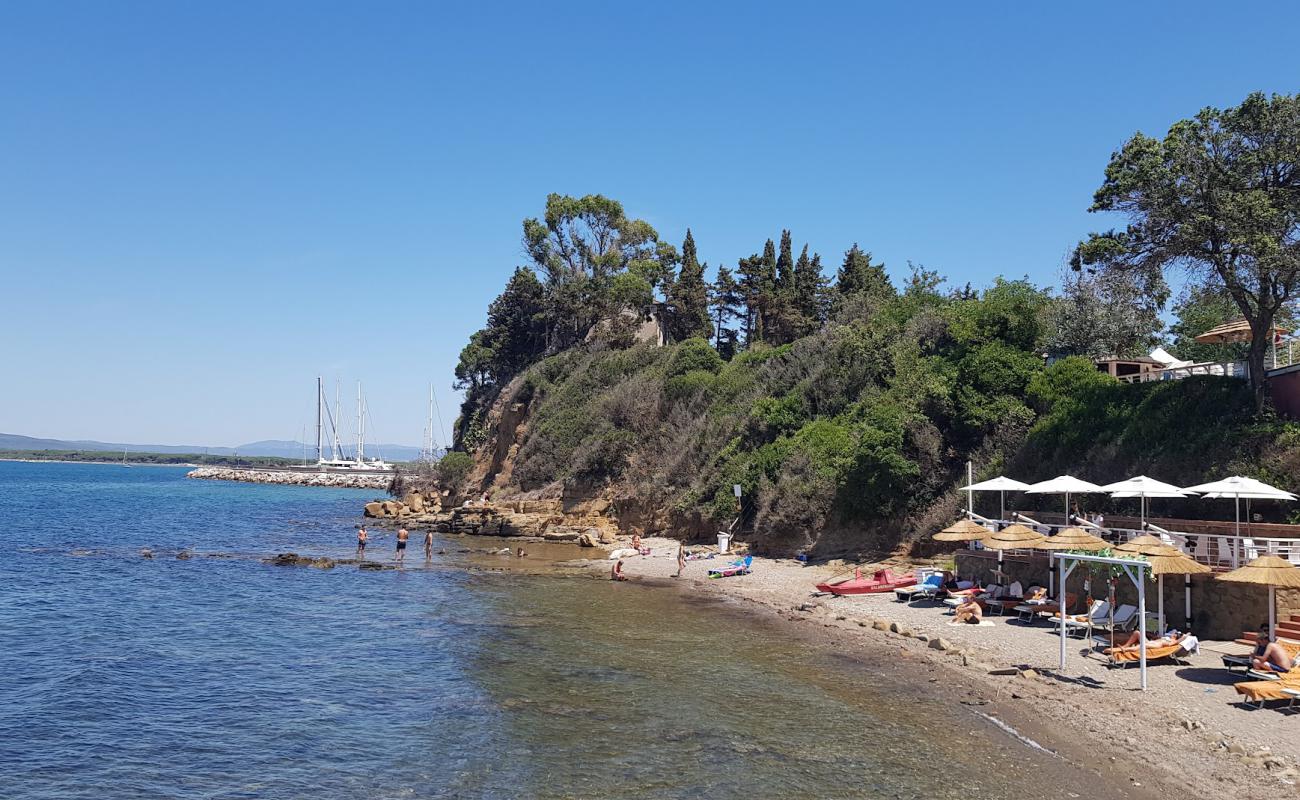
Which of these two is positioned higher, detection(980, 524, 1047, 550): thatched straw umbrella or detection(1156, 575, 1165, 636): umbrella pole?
detection(980, 524, 1047, 550): thatched straw umbrella

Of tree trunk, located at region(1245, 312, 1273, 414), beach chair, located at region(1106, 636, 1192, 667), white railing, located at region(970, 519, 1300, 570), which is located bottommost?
beach chair, located at region(1106, 636, 1192, 667)

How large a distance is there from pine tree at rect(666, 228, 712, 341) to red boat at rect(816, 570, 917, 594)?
1664 inches

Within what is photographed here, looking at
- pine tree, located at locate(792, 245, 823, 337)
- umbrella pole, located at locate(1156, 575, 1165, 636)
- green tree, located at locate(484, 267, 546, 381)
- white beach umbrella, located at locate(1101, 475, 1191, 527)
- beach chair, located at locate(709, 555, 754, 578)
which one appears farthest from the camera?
green tree, located at locate(484, 267, 546, 381)

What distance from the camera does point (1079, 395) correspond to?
31203 mm

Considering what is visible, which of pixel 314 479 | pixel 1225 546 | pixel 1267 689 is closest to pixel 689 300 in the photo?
pixel 1225 546

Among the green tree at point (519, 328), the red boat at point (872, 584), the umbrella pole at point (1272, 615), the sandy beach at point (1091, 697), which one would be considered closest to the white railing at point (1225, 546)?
the umbrella pole at point (1272, 615)

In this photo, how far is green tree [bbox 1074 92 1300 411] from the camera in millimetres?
23328

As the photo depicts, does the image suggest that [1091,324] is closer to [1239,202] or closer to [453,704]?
[1239,202]

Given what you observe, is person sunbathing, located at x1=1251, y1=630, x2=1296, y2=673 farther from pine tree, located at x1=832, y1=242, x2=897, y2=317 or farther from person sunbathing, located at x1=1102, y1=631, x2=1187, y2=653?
pine tree, located at x1=832, y1=242, x2=897, y2=317

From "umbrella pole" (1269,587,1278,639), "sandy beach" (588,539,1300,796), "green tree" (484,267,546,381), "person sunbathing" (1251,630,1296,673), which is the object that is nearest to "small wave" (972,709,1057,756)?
"sandy beach" (588,539,1300,796)

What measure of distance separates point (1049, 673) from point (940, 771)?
5.56 m

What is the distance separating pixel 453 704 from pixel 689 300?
179ft

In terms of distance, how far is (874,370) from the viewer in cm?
4169

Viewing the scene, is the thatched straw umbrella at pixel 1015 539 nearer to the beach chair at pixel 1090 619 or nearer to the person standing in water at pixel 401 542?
the beach chair at pixel 1090 619
